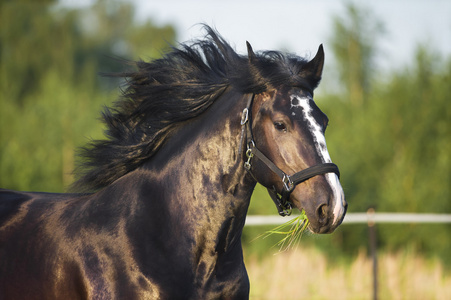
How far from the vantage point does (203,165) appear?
3.12m

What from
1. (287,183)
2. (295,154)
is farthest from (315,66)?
(287,183)

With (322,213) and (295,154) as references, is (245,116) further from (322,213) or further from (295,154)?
(322,213)

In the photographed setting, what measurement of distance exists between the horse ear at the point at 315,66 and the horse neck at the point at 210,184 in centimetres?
41

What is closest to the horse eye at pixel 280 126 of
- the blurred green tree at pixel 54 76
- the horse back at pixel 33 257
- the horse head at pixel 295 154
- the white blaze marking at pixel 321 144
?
the horse head at pixel 295 154

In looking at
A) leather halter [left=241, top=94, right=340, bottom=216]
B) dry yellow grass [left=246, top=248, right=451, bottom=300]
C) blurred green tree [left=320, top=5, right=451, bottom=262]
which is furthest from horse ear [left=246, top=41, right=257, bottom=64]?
blurred green tree [left=320, top=5, right=451, bottom=262]

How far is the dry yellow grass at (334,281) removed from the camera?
7.93 m

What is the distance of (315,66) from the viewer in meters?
3.20

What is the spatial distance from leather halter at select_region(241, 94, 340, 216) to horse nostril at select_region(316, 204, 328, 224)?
0.54 ft

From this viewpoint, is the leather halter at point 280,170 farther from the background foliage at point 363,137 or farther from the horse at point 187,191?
the background foliage at point 363,137

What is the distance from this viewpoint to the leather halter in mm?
2777

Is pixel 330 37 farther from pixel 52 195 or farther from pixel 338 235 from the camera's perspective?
pixel 52 195

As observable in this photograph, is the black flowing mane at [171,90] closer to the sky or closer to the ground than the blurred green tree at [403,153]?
closer to the sky

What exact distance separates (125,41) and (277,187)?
3695 centimetres

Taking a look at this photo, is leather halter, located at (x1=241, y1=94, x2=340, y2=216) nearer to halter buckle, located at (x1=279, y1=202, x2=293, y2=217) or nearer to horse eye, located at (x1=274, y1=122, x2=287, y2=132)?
halter buckle, located at (x1=279, y1=202, x2=293, y2=217)
